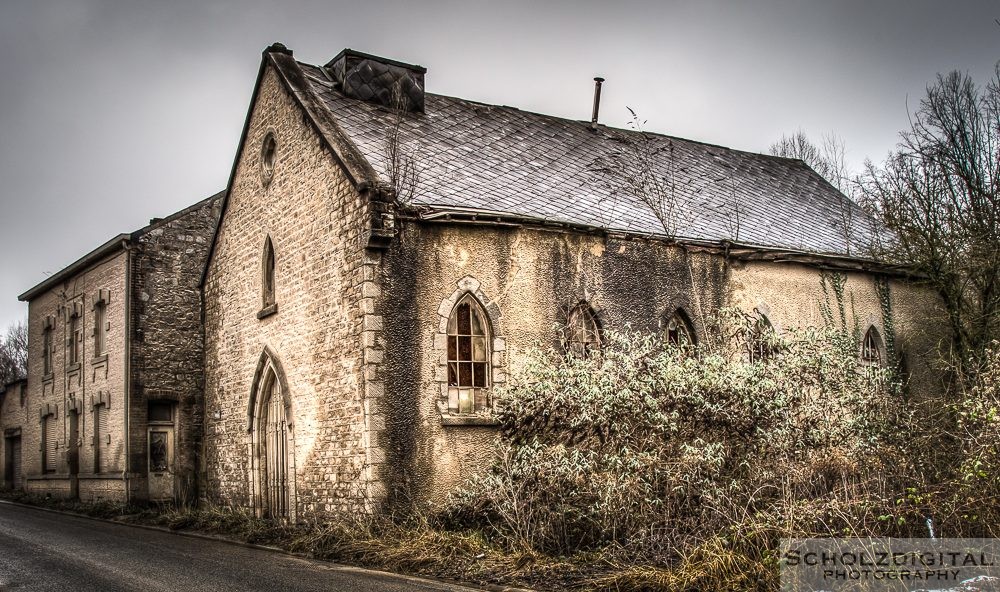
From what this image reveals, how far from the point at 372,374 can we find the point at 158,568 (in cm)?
360

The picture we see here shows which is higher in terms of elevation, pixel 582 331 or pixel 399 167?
pixel 399 167

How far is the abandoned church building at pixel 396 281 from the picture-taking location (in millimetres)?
12680

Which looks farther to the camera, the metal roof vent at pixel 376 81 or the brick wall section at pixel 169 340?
the brick wall section at pixel 169 340

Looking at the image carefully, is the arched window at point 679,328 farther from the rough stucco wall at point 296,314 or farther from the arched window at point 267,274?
the arched window at point 267,274

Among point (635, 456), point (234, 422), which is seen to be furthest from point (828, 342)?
point (234, 422)

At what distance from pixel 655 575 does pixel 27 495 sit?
75.6 feet


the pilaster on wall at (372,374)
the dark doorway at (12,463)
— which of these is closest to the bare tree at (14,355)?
the dark doorway at (12,463)

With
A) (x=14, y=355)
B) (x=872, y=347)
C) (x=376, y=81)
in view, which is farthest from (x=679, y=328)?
(x=14, y=355)

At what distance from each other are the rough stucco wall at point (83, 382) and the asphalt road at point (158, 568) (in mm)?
6277

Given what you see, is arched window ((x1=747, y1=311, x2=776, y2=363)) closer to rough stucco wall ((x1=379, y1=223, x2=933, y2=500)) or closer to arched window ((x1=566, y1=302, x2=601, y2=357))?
rough stucco wall ((x1=379, y1=223, x2=933, y2=500))

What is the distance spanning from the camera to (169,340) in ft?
67.2

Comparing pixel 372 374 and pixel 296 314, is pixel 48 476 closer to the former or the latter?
pixel 296 314

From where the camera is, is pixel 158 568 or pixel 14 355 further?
pixel 14 355

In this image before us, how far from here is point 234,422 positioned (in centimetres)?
1644
